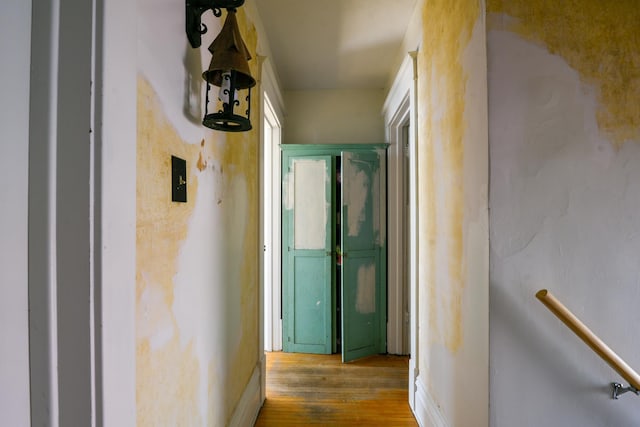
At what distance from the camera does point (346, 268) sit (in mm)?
2973

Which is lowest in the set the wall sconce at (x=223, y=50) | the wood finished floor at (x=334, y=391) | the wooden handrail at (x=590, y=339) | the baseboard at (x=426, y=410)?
the wood finished floor at (x=334, y=391)

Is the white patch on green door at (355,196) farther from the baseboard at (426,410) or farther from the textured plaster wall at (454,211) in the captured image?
the baseboard at (426,410)

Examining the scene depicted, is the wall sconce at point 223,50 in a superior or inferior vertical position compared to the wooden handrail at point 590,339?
superior

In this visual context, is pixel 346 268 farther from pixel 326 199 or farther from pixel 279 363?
pixel 279 363

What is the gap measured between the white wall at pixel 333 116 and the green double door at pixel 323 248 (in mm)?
394

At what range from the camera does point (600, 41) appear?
1.16 metres

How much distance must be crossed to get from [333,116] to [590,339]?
2869 mm

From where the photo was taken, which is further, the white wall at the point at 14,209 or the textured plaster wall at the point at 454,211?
the textured plaster wall at the point at 454,211

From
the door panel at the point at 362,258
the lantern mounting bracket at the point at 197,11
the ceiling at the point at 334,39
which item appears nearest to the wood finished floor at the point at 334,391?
the door panel at the point at 362,258

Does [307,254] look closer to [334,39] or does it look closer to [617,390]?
[334,39]

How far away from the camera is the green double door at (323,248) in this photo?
10.00ft

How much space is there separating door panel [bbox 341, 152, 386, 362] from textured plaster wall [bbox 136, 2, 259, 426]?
4.63 feet

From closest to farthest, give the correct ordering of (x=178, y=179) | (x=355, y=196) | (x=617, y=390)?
(x=178, y=179) → (x=617, y=390) → (x=355, y=196)

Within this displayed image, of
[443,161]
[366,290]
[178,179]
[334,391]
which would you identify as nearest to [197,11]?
[178,179]
